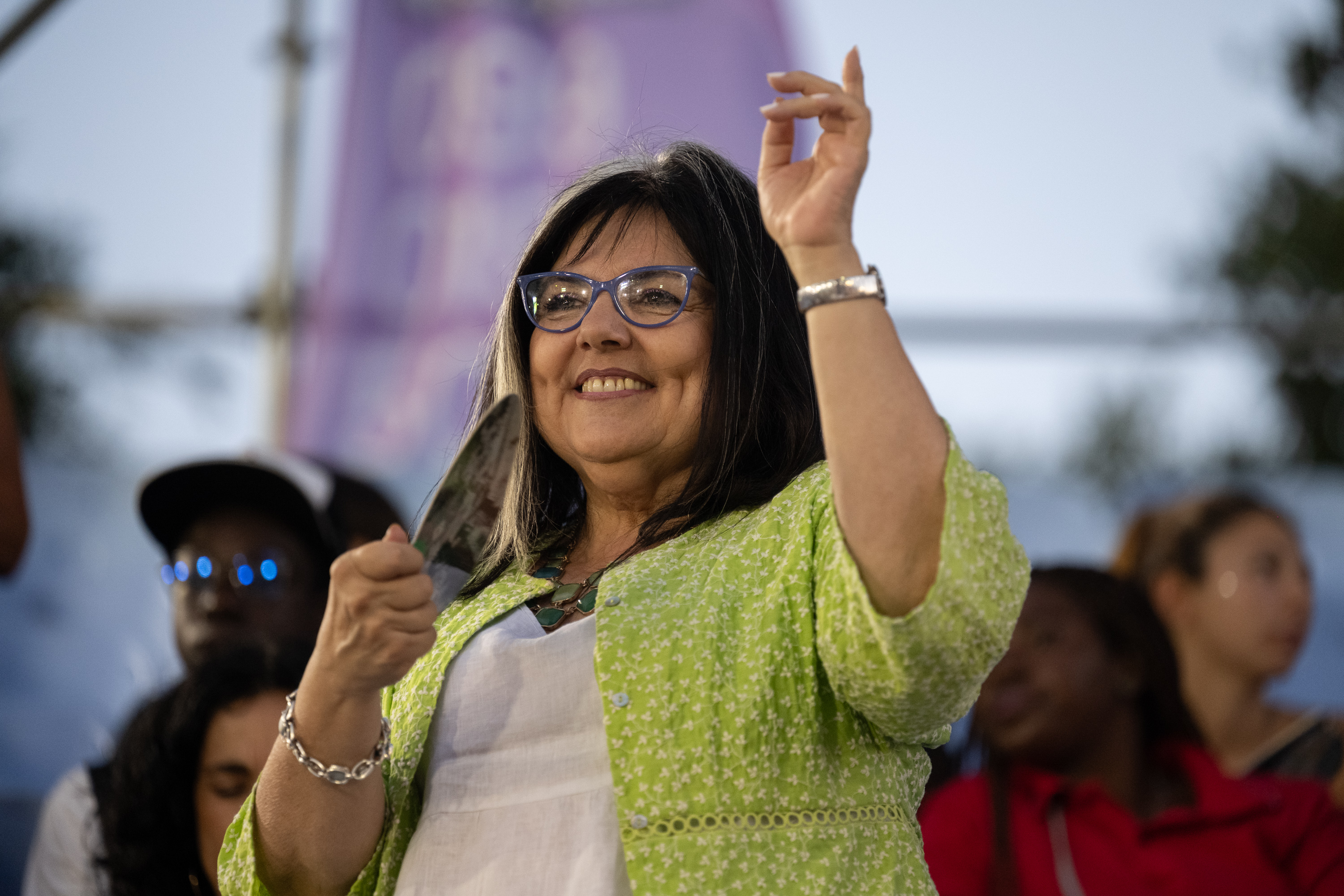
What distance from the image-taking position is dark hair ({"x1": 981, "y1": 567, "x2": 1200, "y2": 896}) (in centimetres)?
291

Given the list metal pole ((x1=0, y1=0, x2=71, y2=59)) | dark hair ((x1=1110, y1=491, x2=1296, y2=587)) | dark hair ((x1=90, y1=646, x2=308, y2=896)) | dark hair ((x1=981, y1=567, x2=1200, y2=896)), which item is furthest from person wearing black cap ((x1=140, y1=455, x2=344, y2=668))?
dark hair ((x1=1110, y1=491, x2=1296, y2=587))

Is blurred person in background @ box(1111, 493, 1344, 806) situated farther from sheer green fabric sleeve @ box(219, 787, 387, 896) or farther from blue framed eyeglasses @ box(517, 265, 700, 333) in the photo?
sheer green fabric sleeve @ box(219, 787, 387, 896)

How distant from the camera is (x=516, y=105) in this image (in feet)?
14.9

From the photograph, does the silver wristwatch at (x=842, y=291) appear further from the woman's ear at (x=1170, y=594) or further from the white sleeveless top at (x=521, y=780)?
the woman's ear at (x=1170, y=594)

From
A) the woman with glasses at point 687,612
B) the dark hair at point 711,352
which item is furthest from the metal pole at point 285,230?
the woman with glasses at point 687,612

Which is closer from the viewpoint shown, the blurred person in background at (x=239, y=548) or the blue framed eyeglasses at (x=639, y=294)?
the blue framed eyeglasses at (x=639, y=294)

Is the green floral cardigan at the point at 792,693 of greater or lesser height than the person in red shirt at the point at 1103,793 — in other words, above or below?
above

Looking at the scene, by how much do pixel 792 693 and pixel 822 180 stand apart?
50 cm

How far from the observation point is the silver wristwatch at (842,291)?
4.14ft

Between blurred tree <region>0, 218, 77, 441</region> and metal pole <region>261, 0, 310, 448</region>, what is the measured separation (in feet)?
2.23

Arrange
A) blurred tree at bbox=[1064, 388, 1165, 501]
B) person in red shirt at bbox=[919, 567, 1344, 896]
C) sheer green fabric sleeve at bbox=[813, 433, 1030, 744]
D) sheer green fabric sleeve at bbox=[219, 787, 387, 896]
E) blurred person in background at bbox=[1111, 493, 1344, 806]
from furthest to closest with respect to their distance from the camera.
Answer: blurred tree at bbox=[1064, 388, 1165, 501], blurred person in background at bbox=[1111, 493, 1344, 806], person in red shirt at bbox=[919, 567, 1344, 896], sheer green fabric sleeve at bbox=[219, 787, 387, 896], sheer green fabric sleeve at bbox=[813, 433, 1030, 744]

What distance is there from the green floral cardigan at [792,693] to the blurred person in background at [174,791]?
1252 millimetres

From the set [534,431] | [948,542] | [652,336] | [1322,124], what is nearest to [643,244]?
[652,336]

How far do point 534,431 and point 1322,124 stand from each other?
26.2 ft
